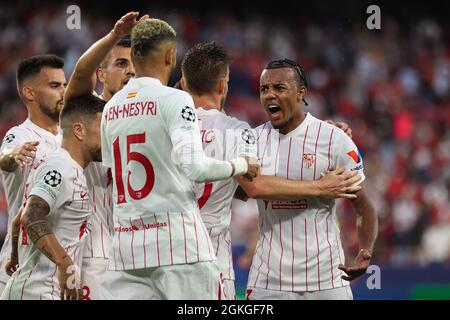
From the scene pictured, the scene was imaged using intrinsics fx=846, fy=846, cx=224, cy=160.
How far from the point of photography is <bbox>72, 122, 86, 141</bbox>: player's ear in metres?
5.54

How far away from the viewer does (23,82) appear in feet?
21.5

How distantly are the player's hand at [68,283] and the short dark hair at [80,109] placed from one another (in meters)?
1.02

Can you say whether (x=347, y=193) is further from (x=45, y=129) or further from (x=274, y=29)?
(x=274, y=29)

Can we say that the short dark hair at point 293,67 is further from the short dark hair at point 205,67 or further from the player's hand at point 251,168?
the player's hand at point 251,168

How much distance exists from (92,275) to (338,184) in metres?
1.73

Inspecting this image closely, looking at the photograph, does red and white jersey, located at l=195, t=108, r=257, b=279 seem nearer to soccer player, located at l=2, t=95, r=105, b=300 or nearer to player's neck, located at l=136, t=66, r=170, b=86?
player's neck, located at l=136, t=66, r=170, b=86

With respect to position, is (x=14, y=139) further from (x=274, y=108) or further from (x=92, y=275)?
(x=274, y=108)

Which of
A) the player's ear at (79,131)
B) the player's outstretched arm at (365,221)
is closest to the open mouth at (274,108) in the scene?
the player's outstretched arm at (365,221)

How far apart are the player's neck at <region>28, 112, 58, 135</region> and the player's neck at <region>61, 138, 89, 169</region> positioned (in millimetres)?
1018

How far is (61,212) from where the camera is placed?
17.5 ft

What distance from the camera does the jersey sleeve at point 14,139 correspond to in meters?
6.12

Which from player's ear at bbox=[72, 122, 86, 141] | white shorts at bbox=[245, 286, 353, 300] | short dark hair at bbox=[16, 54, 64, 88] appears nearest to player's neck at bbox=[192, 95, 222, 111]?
player's ear at bbox=[72, 122, 86, 141]

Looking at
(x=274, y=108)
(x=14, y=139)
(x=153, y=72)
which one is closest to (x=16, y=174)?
(x=14, y=139)
